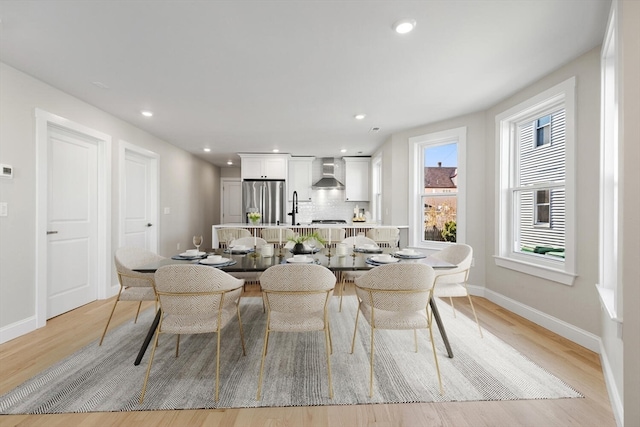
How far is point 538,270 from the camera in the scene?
2.92m

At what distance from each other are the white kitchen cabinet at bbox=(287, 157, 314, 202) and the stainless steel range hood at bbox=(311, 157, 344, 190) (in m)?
0.22

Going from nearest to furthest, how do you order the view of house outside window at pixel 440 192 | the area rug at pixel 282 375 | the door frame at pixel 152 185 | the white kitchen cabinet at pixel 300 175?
the area rug at pixel 282 375
the door frame at pixel 152 185
the view of house outside window at pixel 440 192
the white kitchen cabinet at pixel 300 175

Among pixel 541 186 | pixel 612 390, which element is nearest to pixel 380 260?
pixel 612 390

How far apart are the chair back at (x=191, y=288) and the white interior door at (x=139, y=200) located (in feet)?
9.78

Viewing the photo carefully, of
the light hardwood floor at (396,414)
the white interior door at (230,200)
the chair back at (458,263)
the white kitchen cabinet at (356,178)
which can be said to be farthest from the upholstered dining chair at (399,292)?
the white interior door at (230,200)

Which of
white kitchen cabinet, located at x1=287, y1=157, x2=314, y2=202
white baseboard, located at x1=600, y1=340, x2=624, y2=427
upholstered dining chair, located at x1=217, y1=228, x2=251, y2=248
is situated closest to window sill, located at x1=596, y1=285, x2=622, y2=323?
white baseboard, located at x1=600, y1=340, x2=624, y2=427

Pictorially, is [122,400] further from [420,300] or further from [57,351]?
[420,300]

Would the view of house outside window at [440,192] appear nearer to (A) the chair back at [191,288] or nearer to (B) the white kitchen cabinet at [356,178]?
(B) the white kitchen cabinet at [356,178]

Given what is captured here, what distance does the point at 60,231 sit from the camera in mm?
3217

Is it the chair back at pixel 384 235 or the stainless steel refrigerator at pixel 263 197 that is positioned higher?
the stainless steel refrigerator at pixel 263 197

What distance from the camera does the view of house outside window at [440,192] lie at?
14.0ft

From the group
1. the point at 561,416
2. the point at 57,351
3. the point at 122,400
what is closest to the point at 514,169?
the point at 561,416

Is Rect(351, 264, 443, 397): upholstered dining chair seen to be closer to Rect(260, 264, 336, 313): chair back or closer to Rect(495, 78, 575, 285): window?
Rect(260, 264, 336, 313): chair back

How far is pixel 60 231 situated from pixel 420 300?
3.78 metres
